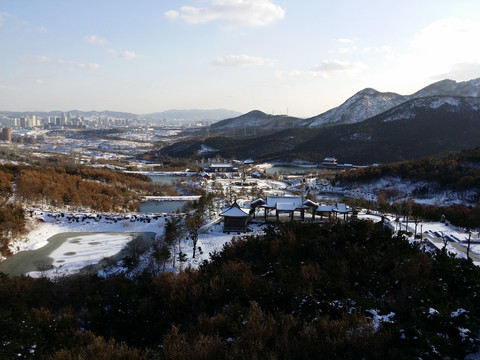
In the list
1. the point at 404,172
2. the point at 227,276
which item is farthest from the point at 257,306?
the point at 404,172

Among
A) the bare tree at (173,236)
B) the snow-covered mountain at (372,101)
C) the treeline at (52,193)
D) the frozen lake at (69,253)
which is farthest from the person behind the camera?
the snow-covered mountain at (372,101)

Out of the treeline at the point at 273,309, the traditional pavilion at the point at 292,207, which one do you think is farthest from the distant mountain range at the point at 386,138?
the treeline at the point at 273,309

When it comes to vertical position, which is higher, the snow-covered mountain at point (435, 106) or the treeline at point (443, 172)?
the snow-covered mountain at point (435, 106)

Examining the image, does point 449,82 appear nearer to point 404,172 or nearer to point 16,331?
point 404,172

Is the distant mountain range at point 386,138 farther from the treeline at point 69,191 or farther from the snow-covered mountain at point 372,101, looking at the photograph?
the treeline at point 69,191

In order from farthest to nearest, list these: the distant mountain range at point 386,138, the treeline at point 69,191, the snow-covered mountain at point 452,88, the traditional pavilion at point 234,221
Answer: the snow-covered mountain at point 452,88 < the distant mountain range at point 386,138 < the treeline at point 69,191 < the traditional pavilion at point 234,221

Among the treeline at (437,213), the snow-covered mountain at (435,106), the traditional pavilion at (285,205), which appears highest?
the snow-covered mountain at (435,106)

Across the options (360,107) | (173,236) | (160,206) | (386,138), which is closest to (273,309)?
(173,236)
